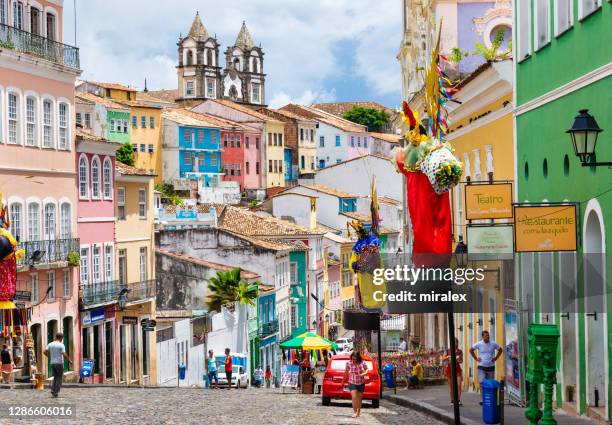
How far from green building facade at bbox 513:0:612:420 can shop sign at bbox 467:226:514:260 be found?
2.83ft

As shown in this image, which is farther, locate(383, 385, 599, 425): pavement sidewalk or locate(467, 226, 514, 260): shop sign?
locate(467, 226, 514, 260): shop sign

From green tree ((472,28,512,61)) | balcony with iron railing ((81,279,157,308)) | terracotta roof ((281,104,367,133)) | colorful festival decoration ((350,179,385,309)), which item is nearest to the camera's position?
green tree ((472,28,512,61))

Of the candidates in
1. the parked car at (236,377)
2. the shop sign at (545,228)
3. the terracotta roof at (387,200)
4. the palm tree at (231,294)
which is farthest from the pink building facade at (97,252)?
the terracotta roof at (387,200)

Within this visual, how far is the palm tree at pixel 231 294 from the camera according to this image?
55438mm

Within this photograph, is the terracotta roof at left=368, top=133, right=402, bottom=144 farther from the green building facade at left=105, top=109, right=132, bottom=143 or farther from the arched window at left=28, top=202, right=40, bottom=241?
the arched window at left=28, top=202, right=40, bottom=241

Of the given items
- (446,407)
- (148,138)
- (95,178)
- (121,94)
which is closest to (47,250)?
(95,178)

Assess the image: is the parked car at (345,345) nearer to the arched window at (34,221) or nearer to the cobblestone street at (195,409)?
the arched window at (34,221)

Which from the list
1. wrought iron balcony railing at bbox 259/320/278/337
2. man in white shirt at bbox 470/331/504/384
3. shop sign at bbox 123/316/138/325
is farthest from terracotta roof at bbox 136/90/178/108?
man in white shirt at bbox 470/331/504/384

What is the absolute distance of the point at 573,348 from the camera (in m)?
20.5

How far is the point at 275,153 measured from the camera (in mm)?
129875

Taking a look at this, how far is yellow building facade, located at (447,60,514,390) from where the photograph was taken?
26234 millimetres

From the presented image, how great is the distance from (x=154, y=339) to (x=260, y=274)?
17.0m

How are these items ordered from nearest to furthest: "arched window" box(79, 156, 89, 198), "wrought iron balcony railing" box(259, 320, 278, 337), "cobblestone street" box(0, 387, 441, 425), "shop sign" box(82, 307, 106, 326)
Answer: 1. "cobblestone street" box(0, 387, 441, 425)
2. "shop sign" box(82, 307, 106, 326)
3. "arched window" box(79, 156, 89, 198)
4. "wrought iron balcony railing" box(259, 320, 278, 337)

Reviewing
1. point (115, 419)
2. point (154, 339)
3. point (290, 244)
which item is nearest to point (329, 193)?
point (290, 244)
